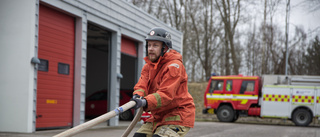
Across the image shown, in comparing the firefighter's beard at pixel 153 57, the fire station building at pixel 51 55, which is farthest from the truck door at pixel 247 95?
the firefighter's beard at pixel 153 57

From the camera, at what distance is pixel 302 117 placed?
65.0 ft

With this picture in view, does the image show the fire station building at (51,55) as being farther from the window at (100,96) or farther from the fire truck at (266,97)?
the fire truck at (266,97)

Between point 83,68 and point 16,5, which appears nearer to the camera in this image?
point 16,5

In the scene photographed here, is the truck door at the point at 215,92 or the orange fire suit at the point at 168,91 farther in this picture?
the truck door at the point at 215,92

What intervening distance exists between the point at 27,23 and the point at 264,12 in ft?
92.5

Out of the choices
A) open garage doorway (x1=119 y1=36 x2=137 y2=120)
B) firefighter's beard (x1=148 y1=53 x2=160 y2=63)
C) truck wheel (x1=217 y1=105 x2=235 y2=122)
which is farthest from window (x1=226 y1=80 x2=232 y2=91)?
firefighter's beard (x1=148 y1=53 x2=160 y2=63)

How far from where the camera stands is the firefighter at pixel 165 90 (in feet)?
12.0

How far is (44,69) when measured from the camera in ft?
36.2

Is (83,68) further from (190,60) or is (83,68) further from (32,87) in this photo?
(190,60)

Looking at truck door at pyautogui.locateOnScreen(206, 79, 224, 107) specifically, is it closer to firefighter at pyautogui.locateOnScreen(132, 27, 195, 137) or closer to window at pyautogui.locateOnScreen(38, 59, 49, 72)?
window at pyautogui.locateOnScreen(38, 59, 49, 72)

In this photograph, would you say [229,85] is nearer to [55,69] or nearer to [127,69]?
[127,69]

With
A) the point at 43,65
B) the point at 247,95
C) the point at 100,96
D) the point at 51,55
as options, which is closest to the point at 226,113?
the point at 247,95

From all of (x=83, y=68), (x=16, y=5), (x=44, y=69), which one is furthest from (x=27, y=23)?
(x=83, y=68)

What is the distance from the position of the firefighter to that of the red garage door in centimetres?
755
